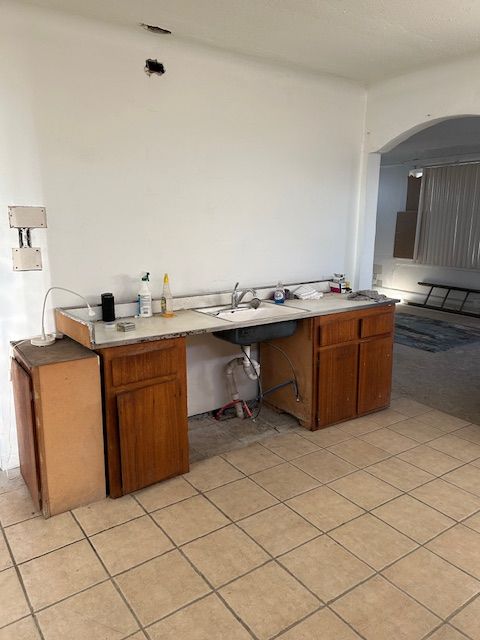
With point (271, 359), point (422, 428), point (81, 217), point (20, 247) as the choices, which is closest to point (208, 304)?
point (271, 359)

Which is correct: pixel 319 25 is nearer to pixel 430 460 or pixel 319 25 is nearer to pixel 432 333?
pixel 430 460

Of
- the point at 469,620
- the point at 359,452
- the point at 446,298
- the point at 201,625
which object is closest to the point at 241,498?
the point at 201,625

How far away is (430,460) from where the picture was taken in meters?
2.82

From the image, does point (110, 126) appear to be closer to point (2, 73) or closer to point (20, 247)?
point (2, 73)

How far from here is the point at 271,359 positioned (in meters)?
3.52

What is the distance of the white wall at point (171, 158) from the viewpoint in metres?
2.51

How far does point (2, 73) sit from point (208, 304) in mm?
1732

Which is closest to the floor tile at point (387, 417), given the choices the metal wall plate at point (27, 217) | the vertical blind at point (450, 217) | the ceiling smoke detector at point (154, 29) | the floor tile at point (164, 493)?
the floor tile at point (164, 493)

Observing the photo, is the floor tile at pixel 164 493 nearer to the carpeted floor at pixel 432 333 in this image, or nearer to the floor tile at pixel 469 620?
the floor tile at pixel 469 620

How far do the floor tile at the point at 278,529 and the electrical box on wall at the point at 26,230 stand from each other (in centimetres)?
175

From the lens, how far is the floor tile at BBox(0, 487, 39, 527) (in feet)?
7.45

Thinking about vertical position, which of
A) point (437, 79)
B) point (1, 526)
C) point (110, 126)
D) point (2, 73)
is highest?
point (437, 79)

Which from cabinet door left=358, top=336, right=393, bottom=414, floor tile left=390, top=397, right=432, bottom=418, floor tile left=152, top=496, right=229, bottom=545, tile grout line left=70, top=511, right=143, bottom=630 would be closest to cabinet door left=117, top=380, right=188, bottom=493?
floor tile left=152, top=496, right=229, bottom=545

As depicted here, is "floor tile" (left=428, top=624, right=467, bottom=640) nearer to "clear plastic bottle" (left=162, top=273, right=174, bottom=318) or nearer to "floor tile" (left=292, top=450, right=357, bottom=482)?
"floor tile" (left=292, top=450, right=357, bottom=482)
